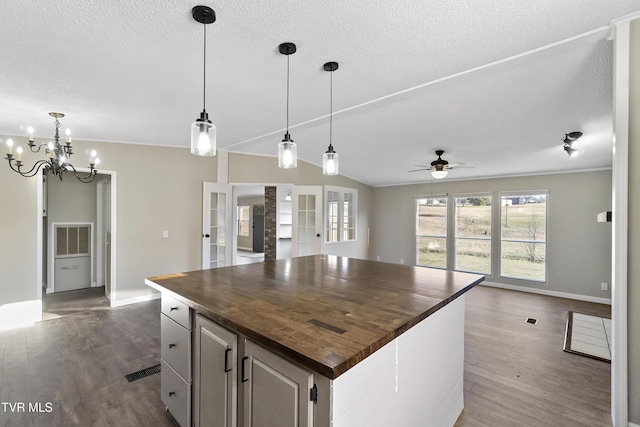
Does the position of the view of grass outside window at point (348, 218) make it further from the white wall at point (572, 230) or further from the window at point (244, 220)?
the window at point (244, 220)

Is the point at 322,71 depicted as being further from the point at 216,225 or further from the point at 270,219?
the point at 270,219

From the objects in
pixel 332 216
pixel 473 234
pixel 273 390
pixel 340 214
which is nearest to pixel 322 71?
pixel 273 390

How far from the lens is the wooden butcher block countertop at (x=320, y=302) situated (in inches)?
42.4

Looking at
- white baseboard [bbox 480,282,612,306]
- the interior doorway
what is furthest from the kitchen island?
white baseboard [bbox 480,282,612,306]

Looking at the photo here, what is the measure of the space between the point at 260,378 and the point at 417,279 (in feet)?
4.36

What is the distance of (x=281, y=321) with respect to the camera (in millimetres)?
1297

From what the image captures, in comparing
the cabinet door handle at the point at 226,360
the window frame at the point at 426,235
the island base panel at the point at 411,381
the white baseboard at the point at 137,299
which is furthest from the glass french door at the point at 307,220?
the cabinet door handle at the point at 226,360

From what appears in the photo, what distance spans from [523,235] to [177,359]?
6020 millimetres

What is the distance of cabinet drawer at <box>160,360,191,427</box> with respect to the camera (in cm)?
176

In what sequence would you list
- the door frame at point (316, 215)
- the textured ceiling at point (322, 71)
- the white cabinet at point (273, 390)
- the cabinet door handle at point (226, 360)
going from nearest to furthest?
the white cabinet at point (273, 390), the cabinet door handle at point (226, 360), the textured ceiling at point (322, 71), the door frame at point (316, 215)

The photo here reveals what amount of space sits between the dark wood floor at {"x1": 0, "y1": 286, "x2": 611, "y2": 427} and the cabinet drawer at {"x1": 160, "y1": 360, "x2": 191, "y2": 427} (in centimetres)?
19

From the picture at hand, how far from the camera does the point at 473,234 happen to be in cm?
616

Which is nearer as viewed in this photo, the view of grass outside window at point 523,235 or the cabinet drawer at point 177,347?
the cabinet drawer at point 177,347

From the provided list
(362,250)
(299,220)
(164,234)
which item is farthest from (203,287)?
(362,250)
